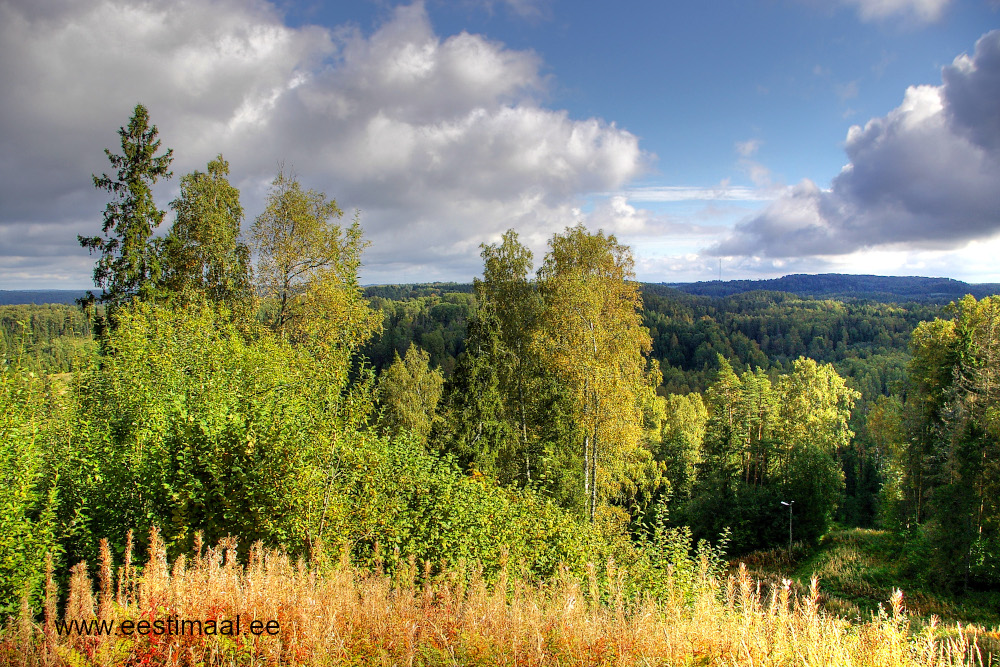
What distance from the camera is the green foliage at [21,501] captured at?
17.8ft

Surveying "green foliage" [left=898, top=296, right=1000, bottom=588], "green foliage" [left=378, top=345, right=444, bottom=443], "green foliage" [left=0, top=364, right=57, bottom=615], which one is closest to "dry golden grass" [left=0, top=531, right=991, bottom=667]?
"green foliage" [left=0, top=364, right=57, bottom=615]

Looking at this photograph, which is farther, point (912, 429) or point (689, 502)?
point (689, 502)

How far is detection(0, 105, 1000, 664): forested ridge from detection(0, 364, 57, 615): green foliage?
0.12 feet

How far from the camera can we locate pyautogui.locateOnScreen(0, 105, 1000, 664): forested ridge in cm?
501

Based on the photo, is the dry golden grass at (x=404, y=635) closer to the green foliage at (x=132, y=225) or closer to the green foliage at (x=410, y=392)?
the green foliage at (x=132, y=225)

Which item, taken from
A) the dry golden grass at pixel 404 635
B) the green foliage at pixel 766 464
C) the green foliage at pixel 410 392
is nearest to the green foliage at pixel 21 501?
the dry golden grass at pixel 404 635

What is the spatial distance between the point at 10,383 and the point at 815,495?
36.5 m

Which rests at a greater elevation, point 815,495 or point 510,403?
point 510,403

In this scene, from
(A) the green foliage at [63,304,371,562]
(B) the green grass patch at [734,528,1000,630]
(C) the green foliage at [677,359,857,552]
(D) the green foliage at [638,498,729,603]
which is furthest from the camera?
(C) the green foliage at [677,359,857,552]

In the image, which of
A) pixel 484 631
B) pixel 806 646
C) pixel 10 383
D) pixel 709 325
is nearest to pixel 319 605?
pixel 484 631

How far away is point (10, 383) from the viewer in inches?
261

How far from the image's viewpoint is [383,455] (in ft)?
25.7

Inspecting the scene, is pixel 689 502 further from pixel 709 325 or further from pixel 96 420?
pixel 709 325

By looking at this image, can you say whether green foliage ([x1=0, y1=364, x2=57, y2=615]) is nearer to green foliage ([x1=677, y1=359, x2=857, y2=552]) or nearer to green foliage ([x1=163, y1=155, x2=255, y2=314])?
green foliage ([x1=163, y1=155, x2=255, y2=314])
